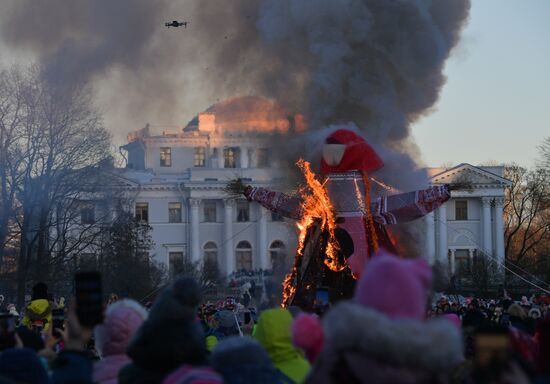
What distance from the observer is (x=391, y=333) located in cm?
534

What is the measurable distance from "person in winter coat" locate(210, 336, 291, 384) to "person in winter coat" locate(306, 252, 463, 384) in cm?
119

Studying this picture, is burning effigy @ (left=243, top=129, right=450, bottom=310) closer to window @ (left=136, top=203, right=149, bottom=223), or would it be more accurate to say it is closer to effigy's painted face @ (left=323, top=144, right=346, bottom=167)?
effigy's painted face @ (left=323, top=144, right=346, bottom=167)

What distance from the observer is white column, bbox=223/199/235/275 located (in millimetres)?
90438

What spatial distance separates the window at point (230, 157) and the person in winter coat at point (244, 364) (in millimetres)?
87144

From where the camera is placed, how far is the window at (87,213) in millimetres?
49562

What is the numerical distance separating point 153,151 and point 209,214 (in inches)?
280

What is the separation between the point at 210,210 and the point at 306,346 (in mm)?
88928

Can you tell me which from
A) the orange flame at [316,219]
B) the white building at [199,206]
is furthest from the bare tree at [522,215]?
the orange flame at [316,219]

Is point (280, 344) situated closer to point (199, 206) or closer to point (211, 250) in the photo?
point (211, 250)

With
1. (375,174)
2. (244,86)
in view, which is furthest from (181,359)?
(244,86)

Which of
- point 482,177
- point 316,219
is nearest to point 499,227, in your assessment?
point 482,177

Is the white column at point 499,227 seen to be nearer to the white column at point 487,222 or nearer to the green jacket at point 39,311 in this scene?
the white column at point 487,222

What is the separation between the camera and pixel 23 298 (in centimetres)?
4212

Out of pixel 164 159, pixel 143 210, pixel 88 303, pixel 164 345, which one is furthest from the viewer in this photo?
pixel 164 159
